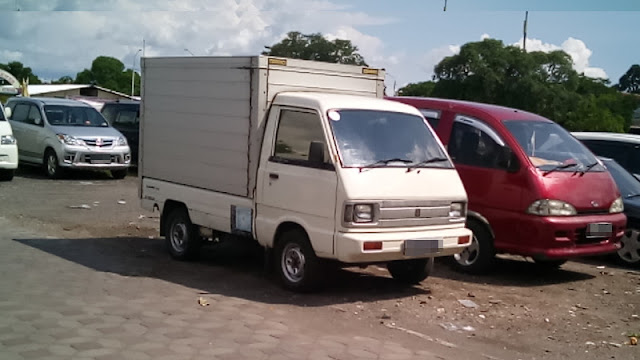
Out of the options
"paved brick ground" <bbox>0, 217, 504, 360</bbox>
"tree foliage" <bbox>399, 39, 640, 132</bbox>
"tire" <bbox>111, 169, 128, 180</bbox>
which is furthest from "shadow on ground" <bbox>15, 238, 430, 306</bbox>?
"tree foliage" <bbox>399, 39, 640, 132</bbox>

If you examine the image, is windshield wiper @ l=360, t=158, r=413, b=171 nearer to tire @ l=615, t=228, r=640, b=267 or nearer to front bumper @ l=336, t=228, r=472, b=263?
front bumper @ l=336, t=228, r=472, b=263

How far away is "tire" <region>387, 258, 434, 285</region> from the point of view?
25.6ft

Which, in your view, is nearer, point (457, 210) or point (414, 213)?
point (414, 213)

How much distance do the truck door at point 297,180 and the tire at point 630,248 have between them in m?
5.21

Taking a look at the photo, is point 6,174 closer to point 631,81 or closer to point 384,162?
point 384,162

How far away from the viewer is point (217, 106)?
809 centimetres

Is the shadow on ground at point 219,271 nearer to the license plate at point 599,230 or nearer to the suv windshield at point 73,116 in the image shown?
the license plate at point 599,230

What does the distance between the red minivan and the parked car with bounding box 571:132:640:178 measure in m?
2.75

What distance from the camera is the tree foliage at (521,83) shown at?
174 ft

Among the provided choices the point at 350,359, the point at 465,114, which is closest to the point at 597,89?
the point at 465,114

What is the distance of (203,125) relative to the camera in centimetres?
829

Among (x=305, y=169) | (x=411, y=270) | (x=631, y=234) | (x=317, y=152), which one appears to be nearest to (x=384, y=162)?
(x=317, y=152)

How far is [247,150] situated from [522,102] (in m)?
49.7

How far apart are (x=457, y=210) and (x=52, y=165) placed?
1282 centimetres
